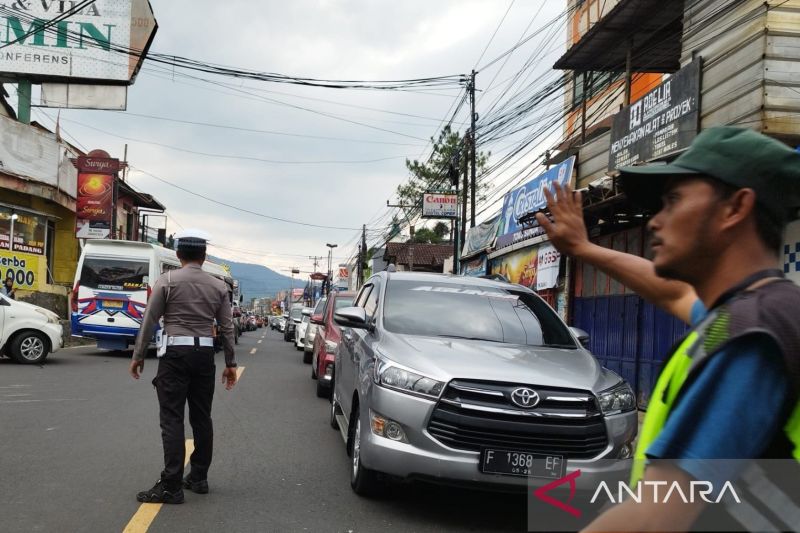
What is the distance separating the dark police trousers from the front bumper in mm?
1337

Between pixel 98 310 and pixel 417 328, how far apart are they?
13.7 metres

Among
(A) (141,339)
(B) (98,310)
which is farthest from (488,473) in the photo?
(B) (98,310)

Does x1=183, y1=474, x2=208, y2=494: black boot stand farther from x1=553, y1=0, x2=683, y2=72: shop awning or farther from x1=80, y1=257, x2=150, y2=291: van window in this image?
x1=80, y1=257, x2=150, y2=291: van window

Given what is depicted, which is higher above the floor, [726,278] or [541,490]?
[726,278]

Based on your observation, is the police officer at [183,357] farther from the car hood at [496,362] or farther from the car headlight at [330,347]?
the car headlight at [330,347]

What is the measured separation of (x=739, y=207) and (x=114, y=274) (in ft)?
59.0

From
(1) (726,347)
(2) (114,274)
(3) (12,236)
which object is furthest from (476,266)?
(1) (726,347)

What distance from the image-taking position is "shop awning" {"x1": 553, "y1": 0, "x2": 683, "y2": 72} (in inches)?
459

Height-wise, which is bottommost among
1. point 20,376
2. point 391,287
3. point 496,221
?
point 20,376

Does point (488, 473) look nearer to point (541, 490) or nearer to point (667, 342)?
point (541, 490)

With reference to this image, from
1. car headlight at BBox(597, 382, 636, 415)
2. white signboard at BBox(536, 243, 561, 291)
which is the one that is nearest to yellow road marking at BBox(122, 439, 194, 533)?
car headlight at BBox(597, 382, 636, 415)

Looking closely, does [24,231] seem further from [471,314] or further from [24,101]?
[471,314]

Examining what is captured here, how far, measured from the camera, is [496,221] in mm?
19984

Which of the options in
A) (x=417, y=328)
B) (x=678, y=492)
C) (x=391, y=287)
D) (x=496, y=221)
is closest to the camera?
(x=678, y=492)
